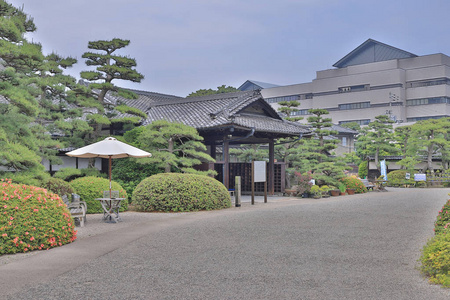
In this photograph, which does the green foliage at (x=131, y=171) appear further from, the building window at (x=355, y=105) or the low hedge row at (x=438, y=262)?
the building window at (x=355, y=105)

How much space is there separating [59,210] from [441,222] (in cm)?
722

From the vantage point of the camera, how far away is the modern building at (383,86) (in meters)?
65.3

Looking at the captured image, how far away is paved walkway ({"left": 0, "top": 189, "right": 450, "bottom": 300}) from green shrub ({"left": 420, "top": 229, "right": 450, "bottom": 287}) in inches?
5.6

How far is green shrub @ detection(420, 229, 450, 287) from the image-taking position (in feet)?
18.6

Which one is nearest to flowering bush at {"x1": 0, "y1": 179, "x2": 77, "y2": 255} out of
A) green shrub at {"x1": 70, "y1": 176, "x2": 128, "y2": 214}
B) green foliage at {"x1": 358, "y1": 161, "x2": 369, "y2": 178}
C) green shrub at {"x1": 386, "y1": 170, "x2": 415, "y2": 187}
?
green shrub at {"x1": 70, "y1": 176, "x2": 128, "y2": 214}

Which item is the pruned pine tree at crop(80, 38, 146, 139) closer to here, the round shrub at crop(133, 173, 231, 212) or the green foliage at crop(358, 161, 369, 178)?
the round shrub at crop(133, 173, 231, 212)

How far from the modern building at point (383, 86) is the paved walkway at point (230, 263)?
2271 inches

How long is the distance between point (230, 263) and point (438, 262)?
2.90 m

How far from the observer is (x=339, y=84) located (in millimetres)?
73625

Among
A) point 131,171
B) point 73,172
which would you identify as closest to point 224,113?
point 131,171

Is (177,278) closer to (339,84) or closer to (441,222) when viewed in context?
(441,222)

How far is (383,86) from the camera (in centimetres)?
6806

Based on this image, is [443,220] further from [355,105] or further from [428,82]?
[355,105]

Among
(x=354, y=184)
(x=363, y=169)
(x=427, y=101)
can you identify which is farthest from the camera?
(x=427, y=101)
